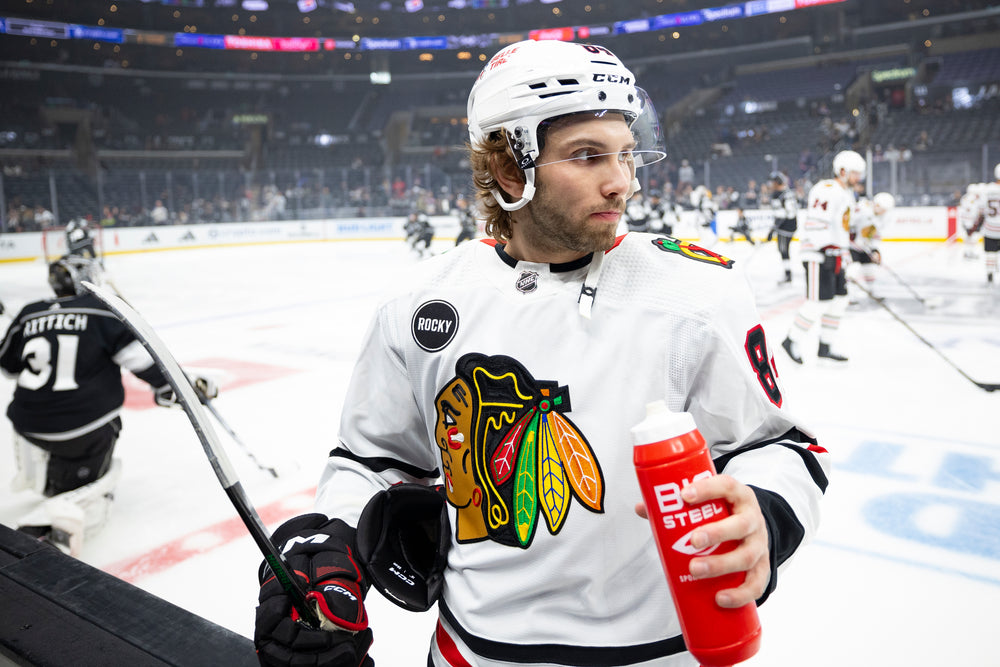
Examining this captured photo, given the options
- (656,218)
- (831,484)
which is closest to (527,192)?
(831,484)

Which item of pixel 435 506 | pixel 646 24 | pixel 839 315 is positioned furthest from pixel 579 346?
pixel 646 24

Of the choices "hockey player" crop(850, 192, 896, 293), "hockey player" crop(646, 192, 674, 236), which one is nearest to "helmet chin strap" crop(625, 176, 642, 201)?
"hockey player" crop(850, 192, 896, 293)

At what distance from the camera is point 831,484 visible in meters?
3.55

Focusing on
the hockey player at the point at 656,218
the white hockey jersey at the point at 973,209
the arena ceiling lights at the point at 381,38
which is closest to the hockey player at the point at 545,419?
the hockey player at the point at 656,218

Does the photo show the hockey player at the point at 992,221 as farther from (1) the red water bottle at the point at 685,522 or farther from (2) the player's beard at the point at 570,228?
(1) the red water bottle at the point at 685,522

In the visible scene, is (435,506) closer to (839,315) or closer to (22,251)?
(839,315)

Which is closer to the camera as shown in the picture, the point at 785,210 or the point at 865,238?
the point at 865,238

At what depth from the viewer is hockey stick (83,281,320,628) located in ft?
2.83

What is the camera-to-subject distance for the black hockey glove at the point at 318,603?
→ 3.14 feet

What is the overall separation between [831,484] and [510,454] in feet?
9.63

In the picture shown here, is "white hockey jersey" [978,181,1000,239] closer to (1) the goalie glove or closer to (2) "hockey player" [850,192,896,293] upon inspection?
(2) "hockey player" [850,192,896,293]

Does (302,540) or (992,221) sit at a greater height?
(302,540)

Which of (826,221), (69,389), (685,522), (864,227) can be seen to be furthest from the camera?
(864,227)

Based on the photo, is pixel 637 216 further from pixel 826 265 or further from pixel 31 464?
pixel 31 464
